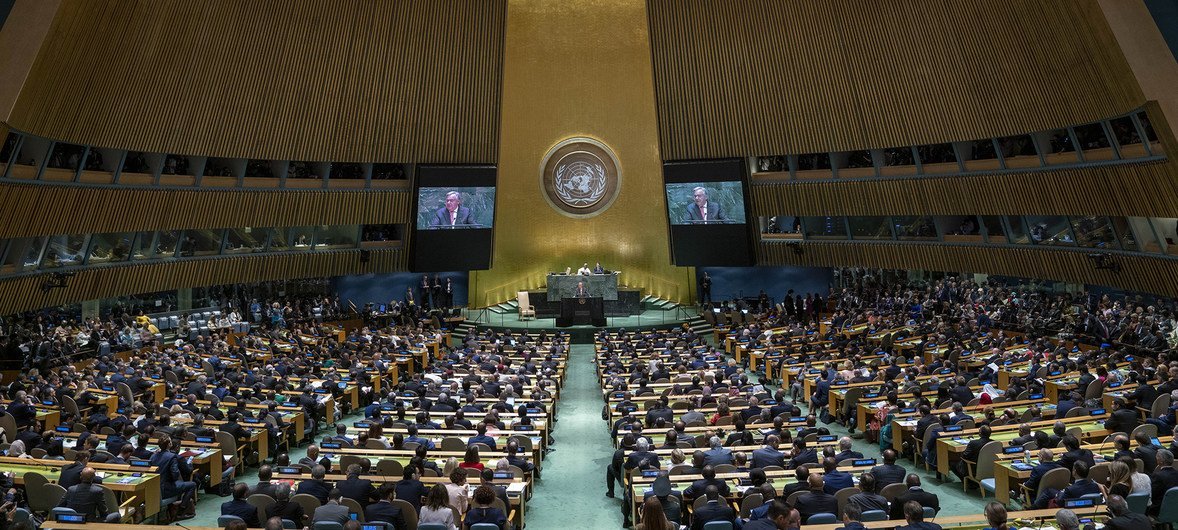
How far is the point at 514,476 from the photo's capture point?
33.9ft

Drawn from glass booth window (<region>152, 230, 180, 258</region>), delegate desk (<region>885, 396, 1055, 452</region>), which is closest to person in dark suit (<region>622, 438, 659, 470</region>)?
delegate desk (<region>885, 396, 1055, 452</region>)

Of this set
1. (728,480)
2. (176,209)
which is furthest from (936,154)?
(176,209)

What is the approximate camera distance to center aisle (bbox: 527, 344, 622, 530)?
36.4ft

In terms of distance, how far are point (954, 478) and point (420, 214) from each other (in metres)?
18.4

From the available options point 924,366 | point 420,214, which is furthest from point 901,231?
point 420,214

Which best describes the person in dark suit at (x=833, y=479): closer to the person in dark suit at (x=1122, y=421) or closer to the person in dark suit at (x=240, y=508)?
the person in dark suit at (x=1122, y=421)

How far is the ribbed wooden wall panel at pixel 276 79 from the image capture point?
16.9 meters

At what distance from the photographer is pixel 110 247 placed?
69.8 feet

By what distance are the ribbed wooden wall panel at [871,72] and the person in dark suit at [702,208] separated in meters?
1.18

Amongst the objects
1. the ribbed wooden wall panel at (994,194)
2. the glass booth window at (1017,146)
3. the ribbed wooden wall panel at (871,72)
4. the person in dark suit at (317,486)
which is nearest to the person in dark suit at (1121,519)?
A: the person in dark suit at (317,486)

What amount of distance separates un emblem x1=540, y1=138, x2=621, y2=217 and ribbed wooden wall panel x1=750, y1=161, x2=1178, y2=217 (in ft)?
21.2

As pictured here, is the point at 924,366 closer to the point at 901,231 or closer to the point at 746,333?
the point at 746,333

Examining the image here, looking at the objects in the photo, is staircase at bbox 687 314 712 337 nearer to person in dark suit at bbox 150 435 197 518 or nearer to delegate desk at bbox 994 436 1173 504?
delegate desk at bbox 994 436 1173 504

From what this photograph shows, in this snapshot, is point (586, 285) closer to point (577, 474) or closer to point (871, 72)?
point (871, 72)
